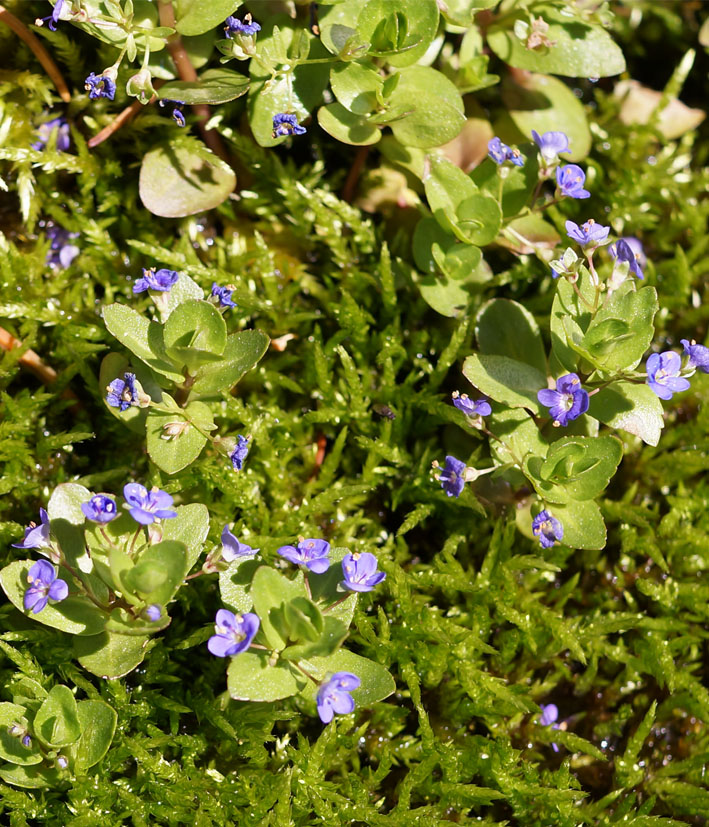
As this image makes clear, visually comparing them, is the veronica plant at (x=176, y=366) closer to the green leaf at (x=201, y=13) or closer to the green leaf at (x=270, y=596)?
the green leaf at (x=270, y=596)

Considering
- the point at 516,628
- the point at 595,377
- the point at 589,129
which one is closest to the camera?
the point at 595,377

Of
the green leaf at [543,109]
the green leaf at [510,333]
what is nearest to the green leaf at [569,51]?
the green leaf at [543,109]

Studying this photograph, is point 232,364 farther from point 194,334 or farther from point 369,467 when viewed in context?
point 369,467

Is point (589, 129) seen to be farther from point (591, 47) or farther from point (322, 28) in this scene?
point (322, 28)

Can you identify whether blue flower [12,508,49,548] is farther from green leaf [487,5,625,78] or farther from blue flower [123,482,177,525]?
green leaf [487,5,625,78]

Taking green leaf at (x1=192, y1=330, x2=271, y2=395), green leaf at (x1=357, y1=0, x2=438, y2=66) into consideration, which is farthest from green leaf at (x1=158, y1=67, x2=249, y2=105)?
green leaf at (x1=192, y1=330, x2=271, y2=395)

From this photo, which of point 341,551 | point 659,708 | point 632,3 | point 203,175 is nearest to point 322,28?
point 203,175
